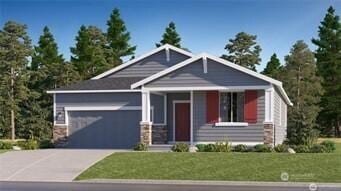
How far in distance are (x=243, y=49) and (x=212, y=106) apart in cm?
3061

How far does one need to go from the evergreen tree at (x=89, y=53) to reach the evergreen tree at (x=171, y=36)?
6711mm

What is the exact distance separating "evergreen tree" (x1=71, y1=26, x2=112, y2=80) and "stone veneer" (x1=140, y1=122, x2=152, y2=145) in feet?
81.2

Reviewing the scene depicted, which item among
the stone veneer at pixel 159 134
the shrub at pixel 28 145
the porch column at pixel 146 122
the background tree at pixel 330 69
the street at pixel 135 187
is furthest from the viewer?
the background tree at pixel 330 69

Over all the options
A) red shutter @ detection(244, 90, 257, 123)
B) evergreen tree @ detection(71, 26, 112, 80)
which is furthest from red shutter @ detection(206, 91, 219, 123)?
evergreen tree @ detection(71, 26, 112, 80)

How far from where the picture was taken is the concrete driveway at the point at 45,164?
16875mm

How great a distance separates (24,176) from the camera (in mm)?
17078

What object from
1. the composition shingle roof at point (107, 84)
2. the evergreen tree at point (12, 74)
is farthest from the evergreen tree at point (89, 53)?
the composition shingle roof at point (107, 84)

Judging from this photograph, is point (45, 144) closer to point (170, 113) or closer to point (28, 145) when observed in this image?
point (28, 145)

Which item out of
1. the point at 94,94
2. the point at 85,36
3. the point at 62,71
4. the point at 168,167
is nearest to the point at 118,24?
the point at 85,36

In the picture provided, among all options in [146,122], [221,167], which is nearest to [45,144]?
[146,122]

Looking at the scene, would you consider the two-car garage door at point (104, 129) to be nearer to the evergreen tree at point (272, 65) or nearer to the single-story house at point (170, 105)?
the single-story house at point (170, 105)

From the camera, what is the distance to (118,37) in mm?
57156

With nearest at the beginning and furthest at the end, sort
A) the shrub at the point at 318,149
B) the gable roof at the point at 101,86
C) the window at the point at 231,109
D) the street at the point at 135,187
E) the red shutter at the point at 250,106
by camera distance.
A: the street at the point at 135,187 → the shrub at the point at 318,149 → the red shutter at the point at 250,106 → the window at the point at 231,109 → the gable roof at the point at 101,86

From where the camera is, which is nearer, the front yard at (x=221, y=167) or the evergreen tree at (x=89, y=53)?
the front yard at (x=221, y=167)
